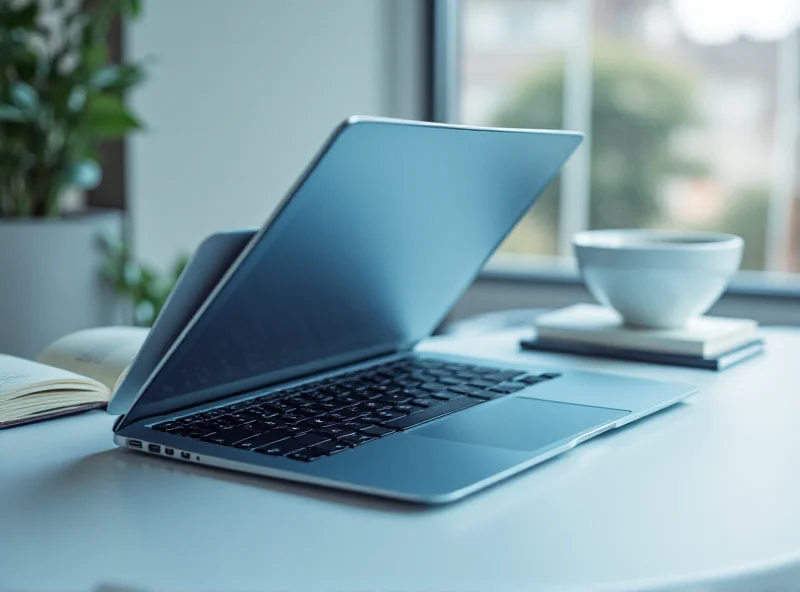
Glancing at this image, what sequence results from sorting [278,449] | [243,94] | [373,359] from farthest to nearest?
[243,94], [373,359], [278,449]

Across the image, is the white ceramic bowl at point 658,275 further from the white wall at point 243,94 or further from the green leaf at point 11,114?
the white wall at point 243,94

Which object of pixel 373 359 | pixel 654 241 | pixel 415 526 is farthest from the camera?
pixel 654 241

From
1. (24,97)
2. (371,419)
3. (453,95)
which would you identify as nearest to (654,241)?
(371,419)

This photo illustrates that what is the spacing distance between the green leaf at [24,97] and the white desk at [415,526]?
1.44 metres

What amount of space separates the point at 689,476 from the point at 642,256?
17.4 inches

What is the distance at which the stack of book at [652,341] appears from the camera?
43.3 inches

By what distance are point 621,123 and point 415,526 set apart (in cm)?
747

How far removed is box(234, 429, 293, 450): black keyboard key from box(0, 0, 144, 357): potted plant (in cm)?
140

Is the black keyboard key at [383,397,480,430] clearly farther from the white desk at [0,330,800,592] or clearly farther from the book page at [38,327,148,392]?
the book page at [38,327,148,392]

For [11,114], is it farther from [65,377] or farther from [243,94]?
[65,377]

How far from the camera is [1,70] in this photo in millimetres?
2139

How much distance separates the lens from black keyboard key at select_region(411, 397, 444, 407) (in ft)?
2.73

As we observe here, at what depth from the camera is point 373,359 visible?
1.04 metres

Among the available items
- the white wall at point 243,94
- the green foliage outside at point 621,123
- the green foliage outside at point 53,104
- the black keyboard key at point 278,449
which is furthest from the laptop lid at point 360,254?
the green foliage outside at point 621,123
